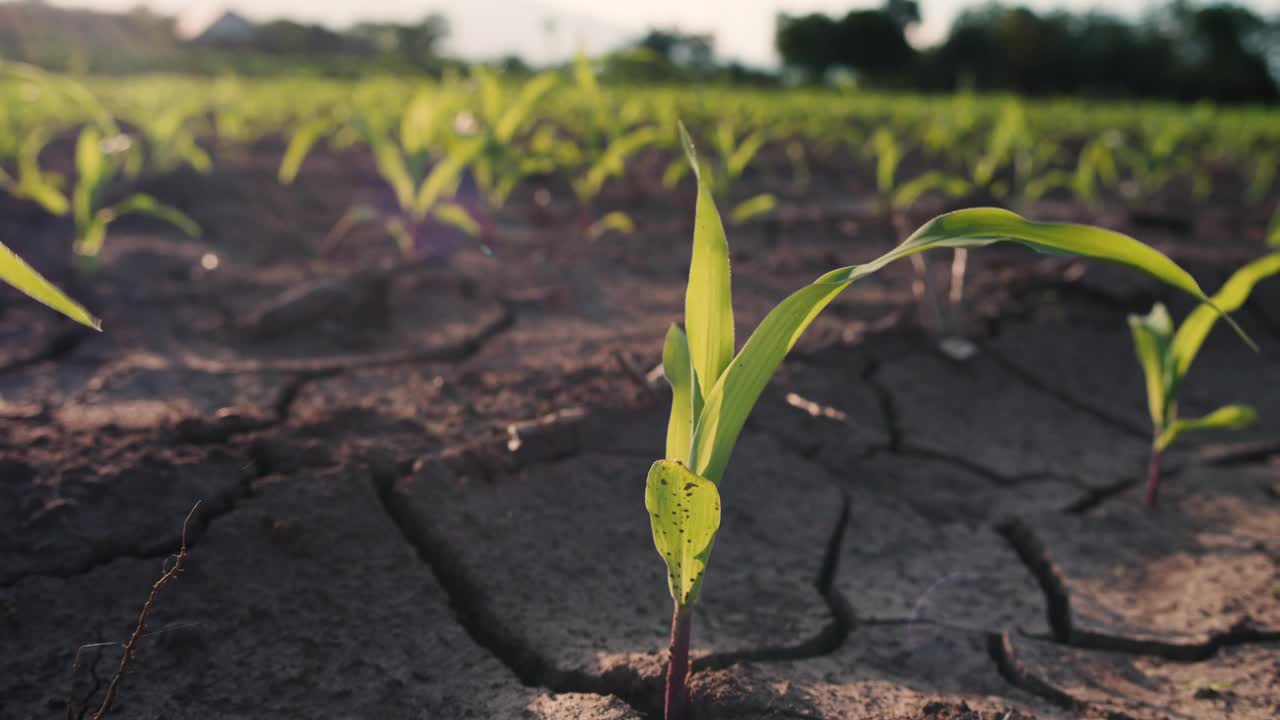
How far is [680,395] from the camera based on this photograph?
0.93 metres

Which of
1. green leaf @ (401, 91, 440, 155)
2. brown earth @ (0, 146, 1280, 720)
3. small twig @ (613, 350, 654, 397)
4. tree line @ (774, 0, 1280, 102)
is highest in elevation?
tree line @ (774, 0, 1280, 102)

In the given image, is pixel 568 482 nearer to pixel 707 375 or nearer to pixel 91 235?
pixel 707 375

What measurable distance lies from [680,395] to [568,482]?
0.66m

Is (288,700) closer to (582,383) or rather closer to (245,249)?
(582,383)

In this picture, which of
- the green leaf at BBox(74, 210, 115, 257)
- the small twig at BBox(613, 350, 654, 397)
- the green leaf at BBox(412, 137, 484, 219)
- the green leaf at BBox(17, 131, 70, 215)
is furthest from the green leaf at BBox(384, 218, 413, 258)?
the small twig at BBox(613, 350, 654, 397)

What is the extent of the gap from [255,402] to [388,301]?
683 millimetres

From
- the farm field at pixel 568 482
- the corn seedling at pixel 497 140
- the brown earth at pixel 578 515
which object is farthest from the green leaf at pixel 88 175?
the corn seedling at pixel 497 140

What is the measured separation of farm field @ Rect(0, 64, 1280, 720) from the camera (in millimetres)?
1126

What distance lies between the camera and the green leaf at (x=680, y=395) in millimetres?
925

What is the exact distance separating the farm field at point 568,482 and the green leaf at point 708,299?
41 centimetres

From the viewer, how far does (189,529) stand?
1.28 m

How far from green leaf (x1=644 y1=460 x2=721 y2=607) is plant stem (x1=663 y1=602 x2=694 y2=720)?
20 mm

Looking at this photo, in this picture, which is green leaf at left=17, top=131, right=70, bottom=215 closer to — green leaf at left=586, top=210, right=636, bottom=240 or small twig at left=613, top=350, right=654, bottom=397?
green leaf at left=586, top=210, right=636, bottom=240

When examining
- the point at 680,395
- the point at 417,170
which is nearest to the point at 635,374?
the point at 680,395
